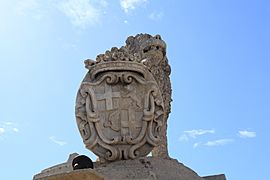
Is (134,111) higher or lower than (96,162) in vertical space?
higher

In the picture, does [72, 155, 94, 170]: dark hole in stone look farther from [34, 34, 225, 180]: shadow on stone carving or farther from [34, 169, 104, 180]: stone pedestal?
[34, 34, 225, 180]: shadow on stone carving

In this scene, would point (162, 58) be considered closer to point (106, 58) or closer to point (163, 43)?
point (163, 43)

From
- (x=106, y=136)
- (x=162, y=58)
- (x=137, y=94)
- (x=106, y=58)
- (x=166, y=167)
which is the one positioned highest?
(x=162, y=58)

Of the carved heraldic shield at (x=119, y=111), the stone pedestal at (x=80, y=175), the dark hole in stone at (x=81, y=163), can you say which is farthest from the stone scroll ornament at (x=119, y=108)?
the stone pedestal at (x=80, y=175)

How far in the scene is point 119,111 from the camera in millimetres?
6879

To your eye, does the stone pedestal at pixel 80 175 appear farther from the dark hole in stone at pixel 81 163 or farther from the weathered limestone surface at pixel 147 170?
the weathered limestone surface at pixel 147 170

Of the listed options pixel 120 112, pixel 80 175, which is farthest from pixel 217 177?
pixel 80 175

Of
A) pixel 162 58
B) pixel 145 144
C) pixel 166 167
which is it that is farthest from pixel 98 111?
pixel 162 58

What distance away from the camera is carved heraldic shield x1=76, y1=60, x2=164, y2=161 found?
22.2 ft

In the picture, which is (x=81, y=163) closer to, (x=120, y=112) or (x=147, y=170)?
(x=147, y=170)

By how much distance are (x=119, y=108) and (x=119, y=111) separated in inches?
1.6

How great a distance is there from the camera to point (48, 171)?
7598 mm

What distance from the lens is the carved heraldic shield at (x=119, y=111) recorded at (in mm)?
6754

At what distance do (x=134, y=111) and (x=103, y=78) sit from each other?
640mm
